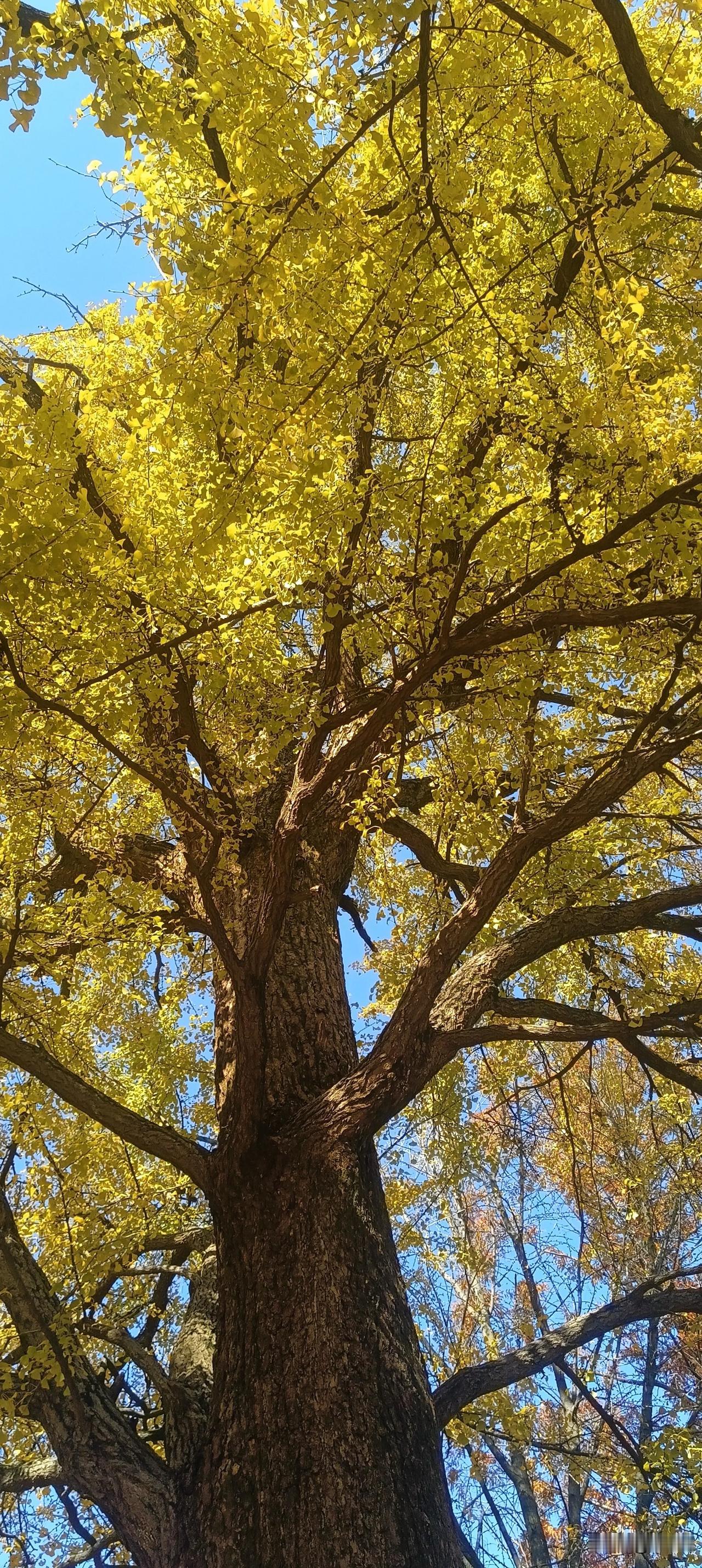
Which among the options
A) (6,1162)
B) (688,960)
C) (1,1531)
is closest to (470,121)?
(6,1162)

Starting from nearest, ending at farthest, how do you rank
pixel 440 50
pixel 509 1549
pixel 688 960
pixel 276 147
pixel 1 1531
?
pixel 276 147 → pixel 440 50 → pixel 1 1531 → pixel 688 960 → pixel 509 1549

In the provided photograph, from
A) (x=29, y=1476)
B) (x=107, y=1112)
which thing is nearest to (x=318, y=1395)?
(x=107, y=1112)

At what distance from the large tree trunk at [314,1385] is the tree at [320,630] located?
0.01 meters

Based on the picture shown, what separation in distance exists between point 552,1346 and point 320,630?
9.66ft

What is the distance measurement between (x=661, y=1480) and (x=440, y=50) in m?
5.60

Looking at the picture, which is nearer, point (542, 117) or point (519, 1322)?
point (542, 117)

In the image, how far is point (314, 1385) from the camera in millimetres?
2814

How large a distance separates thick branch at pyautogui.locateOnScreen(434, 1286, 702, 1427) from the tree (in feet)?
0.05

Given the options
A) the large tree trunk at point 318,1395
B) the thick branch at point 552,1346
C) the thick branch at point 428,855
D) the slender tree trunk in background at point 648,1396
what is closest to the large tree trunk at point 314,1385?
the large tree trunk at point 318,1395

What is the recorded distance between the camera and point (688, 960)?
251 inches

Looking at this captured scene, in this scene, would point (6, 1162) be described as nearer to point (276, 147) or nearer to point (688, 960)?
point (276, 147)

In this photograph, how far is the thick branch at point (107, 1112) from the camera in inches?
123

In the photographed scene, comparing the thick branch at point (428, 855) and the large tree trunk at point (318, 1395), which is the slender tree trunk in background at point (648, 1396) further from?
the large tree trunk at point (318, 1395)

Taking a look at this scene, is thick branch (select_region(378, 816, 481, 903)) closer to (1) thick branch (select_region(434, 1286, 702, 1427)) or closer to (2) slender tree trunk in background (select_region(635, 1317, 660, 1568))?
(1) thick branch (select_region(434, 1286, 702, 1427))
